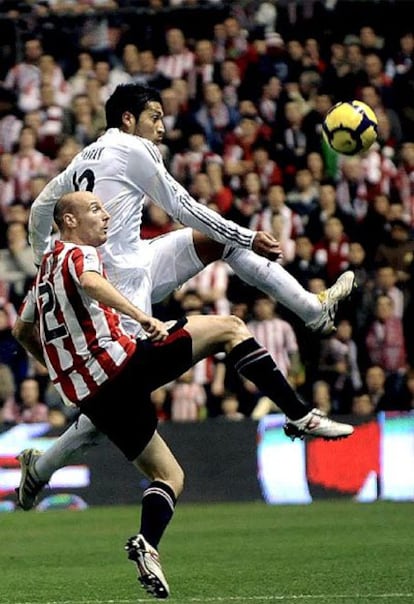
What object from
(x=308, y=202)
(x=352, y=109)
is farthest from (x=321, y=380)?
(x=352, y=109)

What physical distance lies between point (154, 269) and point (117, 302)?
6.51ft

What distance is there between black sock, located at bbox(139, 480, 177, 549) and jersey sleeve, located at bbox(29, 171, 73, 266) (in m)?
2.04

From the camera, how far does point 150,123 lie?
31.4 ft

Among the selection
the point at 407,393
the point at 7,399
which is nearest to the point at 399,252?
the point at 407,393

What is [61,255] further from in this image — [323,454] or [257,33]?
[257,33]

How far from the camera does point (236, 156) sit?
1806cm

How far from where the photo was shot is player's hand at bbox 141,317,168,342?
7777 mm

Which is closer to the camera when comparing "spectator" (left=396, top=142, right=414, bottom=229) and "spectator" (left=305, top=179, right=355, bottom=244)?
"spectator" (left=305, top=179, right=355, bottom=244)

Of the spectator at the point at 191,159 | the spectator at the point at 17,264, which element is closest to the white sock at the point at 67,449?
the spectator at the point at 17,264

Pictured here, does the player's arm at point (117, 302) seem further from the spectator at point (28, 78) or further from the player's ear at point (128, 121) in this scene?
the spectator at point (28, 78)

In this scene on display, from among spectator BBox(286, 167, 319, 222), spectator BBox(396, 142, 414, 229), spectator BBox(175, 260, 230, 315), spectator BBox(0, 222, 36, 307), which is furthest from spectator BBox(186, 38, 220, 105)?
spectator BBox(175, 260, 230, 315)

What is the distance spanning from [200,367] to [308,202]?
214 cm

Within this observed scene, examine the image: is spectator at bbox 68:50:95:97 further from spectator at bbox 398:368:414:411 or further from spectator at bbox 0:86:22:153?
spectator at bbox 398:368:414:411

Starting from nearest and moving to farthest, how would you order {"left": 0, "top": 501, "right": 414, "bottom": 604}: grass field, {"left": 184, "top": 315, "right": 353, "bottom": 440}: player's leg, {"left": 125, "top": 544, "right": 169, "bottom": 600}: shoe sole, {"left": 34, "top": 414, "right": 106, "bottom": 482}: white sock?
1. {"left": 125, "top": 544, "right": 169, "bottom": 600}: shoe sole
2. {"left": 184, "top": 315, "right": 353, "bottom": 440}: player's leg
3. {"left": 0, "top": 501, "right": 414, "bottom": 604}: grass field
4. {"left": 34, "top": 414, "right": 106, "bottom": 482}: white sock
